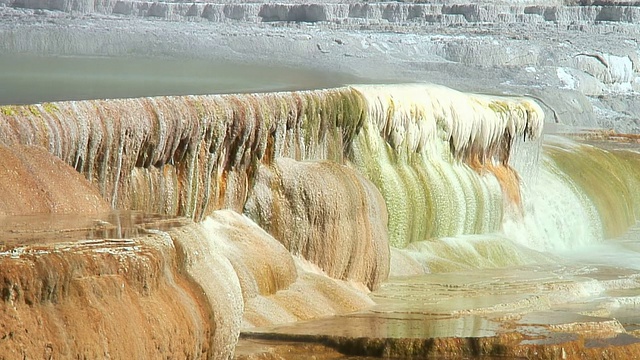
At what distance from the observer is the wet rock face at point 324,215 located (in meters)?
9.38

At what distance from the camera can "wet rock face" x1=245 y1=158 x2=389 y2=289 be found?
30.8 feet

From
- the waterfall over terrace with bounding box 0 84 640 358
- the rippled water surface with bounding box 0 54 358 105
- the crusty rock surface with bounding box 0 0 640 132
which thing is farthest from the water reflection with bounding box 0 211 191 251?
the crusty rock surface with bounding box 0 0 640 132

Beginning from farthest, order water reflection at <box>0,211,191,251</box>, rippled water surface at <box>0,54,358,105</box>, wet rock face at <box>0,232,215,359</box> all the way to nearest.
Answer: rippled water surface at <box>0,54,358,105</box> → water reflection at <box>0,211,191,251</box> → wet rock face at <box>0,232,215,359</box>

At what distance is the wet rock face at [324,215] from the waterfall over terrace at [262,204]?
0.01m

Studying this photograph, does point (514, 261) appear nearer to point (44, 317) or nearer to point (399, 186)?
point (399, 186)

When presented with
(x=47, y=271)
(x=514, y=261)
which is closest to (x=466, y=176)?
(x=514, y=261)

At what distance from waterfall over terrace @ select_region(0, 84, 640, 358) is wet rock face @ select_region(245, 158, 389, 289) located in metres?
0.01

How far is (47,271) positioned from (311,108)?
5.23 m

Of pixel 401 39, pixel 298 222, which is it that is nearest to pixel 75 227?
pixel 298 222

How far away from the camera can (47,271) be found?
524 centimetres

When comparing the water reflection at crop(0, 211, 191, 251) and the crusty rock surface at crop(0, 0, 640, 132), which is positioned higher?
the water reflection at crop(0, 211, 191, 251)

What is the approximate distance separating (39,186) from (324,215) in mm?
3163

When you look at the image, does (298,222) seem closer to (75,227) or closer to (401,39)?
(75,227)

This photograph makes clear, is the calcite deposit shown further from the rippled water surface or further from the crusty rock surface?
the crusty rock surface
